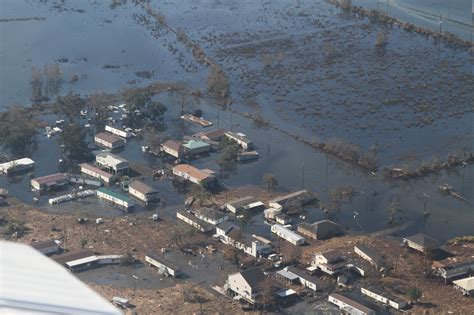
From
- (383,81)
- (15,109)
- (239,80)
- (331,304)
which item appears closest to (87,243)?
(331,304)

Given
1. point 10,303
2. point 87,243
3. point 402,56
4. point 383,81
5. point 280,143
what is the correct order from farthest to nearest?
point 402,56 → point 383,81 → point 280,143 → point 87,243 → point 10,303

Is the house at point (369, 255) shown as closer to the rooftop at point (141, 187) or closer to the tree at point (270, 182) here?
the tree at point (270, 182)

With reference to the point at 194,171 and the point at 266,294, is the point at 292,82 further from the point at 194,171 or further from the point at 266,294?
the point at 266,294

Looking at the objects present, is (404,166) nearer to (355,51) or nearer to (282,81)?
(282,81)

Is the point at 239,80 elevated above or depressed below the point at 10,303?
below

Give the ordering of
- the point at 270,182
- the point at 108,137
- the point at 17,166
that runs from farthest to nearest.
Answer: the point at 108,137 < the point at 17,166 < the point at 270,182

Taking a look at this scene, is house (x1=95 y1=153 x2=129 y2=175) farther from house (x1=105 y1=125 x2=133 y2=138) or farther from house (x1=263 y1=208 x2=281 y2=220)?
house (x1=263 y1=208 x2=281 y2=220)

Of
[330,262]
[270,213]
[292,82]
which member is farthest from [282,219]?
[292,82]
